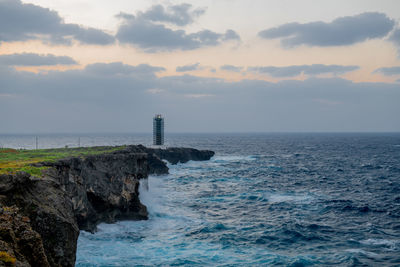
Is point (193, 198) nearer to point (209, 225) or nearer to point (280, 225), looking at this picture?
point (209, 225)

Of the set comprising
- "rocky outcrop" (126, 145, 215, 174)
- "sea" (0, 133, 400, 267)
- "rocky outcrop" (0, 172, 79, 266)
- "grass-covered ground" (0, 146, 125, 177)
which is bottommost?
"sea" (0, 133, 400, 267)

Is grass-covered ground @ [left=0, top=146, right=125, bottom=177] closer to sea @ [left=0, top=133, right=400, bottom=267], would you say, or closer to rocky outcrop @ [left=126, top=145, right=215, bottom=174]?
sea @ [left=0, top=133, right=400, bottom=267]

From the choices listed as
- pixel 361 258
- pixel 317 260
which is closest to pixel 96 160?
pixel 317 260

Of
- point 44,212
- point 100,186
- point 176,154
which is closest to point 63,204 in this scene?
point 44,212

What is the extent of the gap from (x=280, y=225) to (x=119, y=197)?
17.4 metres

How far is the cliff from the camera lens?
38.5 ft

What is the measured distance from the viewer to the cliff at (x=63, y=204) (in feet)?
38.5

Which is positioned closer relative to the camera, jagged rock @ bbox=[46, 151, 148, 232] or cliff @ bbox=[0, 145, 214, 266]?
cliff @ bbox=[0, 145, 214, 266]

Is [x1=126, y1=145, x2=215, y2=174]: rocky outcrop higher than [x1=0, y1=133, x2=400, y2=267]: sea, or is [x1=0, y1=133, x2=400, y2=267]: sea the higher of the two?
[x1=126, y1=145, x2=215, y2=174]: rocky outcrop

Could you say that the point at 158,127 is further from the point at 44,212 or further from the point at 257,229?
the point at 44,212

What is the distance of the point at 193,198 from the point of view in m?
43.8

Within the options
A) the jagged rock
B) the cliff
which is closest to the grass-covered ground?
the cliff

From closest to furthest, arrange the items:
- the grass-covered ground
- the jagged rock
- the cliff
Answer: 1. the cliff
2. the grass-covered ground
3. the jagged rock

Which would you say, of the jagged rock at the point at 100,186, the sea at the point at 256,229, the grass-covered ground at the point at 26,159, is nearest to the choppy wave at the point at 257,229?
the sea at the point at 256,229
